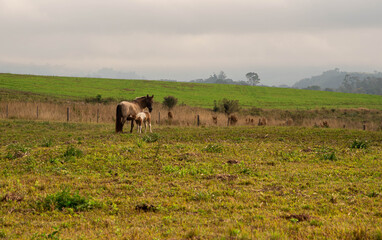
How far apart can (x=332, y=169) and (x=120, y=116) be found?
42.8ft

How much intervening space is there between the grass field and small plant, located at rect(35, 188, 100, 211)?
0.02m

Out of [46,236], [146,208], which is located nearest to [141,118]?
[146,208]

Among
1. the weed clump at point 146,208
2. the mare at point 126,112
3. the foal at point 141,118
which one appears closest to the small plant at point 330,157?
the weed clump at point 146,208

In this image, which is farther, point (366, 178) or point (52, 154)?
point (52, 154)

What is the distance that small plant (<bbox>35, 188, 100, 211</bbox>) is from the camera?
7.55 metres

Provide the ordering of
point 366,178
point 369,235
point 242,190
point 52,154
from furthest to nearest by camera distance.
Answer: point 52,154, point 366,178, point 242,190, point 369,235

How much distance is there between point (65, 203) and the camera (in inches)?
302

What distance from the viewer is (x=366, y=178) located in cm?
1027

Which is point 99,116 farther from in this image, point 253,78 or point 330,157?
point 253,78

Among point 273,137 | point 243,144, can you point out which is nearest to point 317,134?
point 273,137

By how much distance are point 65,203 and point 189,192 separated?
9.56 ft

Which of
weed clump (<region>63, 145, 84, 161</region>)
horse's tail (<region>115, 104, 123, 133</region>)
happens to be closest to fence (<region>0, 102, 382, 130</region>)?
horse's tail (<region>115, 104, 123, 133</region>)

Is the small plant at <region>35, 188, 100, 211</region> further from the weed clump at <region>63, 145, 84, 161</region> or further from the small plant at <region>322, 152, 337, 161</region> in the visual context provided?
the small plant at <region>322, 152, 337, 161</region>

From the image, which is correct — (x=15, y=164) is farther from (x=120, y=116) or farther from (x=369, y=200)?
(x=369, y=200)
